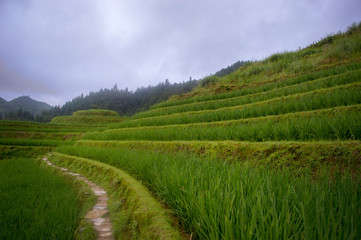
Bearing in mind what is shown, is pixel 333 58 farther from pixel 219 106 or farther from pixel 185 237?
pixel 185 237

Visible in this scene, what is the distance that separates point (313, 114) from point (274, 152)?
1705 millimetres

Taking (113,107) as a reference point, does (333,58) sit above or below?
below

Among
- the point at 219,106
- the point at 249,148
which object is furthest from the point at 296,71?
the point at 249,148

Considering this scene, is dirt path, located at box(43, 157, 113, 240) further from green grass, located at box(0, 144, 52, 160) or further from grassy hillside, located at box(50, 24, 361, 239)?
green grass, located at box(0, 144, 52, 160)

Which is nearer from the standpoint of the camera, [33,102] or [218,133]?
[218,133]

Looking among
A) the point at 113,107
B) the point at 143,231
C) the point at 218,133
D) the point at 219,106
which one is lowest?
the point at 143,231

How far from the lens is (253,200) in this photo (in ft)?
3.74

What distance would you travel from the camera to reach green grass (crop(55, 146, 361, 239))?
2.60 ft

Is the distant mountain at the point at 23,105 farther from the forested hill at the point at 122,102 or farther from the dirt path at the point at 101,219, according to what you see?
the dirt path at the point at 101,219

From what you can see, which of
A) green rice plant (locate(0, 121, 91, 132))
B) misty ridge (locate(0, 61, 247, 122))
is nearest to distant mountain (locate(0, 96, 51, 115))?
misty ridge (locate(0, 61, 247, 122))

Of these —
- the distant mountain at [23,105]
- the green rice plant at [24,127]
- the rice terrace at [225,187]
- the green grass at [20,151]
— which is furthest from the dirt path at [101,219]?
the distant mountain at [23,105]

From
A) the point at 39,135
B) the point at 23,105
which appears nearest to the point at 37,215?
the point at 39,135

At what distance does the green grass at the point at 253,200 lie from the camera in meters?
0.79

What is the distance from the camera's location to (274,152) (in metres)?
2.63
